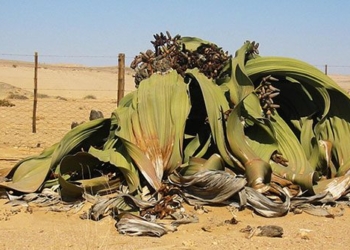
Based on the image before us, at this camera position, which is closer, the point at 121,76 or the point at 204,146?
the point at 204,146

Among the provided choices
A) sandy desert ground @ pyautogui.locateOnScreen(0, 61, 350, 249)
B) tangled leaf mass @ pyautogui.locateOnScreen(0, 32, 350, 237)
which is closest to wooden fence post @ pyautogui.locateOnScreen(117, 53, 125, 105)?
tangled leaf mass @ pyautogui.locateOnScreen(0, 32, 350, 237)

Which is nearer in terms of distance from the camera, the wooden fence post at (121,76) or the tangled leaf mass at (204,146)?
the tangled leaf mass at (204,146)

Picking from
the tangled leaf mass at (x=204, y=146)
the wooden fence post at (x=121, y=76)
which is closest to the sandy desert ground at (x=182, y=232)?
the tangled leaf mass at (x=204, y=146)

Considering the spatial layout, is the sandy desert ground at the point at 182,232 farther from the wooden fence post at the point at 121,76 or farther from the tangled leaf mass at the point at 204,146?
the wooden fence post at the point at 121,76

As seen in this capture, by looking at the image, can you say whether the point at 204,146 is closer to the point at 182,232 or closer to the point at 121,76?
the point at 182,232

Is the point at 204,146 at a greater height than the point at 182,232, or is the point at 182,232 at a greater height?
the point at 204,146

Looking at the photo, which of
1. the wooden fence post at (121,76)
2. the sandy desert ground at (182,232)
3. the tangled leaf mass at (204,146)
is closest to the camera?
the sandy desert ground at (182,232)

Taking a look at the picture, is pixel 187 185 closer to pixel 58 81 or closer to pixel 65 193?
pixel 65 193

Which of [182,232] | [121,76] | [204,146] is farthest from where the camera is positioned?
[121,76]

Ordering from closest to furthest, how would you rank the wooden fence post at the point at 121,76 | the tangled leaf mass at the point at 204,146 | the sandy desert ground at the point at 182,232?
the sandy desert ground at the point at 182,232, the tangled leaf mass at the point at 204,146, the wooden fence post at the point at 121,76

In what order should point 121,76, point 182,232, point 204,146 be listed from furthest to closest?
point 121,76, point 204,146, point 182,232

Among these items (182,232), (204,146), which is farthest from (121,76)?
(182,232)

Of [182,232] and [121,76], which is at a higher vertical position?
[121,76]

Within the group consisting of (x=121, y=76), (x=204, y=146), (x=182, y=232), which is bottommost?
(x=182, y=232)
